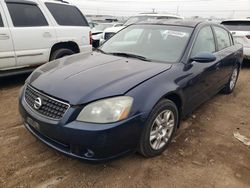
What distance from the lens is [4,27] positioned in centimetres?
519

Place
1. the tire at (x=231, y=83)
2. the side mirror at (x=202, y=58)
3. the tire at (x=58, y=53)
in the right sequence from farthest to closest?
the tire at (x=58, y=53) → the tire at (x=231, y=83) → the side mirror at (x=202, y=58)

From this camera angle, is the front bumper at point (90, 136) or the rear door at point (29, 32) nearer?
the front bumper at point (90, 136)

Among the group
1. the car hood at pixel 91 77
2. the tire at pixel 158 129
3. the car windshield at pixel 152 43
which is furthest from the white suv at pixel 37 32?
the tire at pixel 158 129

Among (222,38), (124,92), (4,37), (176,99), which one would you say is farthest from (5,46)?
(222,38)

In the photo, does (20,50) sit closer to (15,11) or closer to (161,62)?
(15,11)

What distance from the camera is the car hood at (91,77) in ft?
8.94

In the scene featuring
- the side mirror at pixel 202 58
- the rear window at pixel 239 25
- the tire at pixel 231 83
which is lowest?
the tire at pixel 231 83

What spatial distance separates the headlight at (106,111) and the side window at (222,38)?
280 cm

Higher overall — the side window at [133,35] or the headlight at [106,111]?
the side window at [133,35]

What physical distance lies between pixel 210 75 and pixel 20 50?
371cm

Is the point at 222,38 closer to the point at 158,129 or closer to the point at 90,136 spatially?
the point at 158,129

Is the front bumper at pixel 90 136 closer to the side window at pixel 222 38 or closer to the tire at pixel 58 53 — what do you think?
the side window at pixel 222 38

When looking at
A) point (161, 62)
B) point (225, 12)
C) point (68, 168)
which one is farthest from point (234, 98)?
point (225, 12)

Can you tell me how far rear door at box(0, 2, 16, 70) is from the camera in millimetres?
5152
